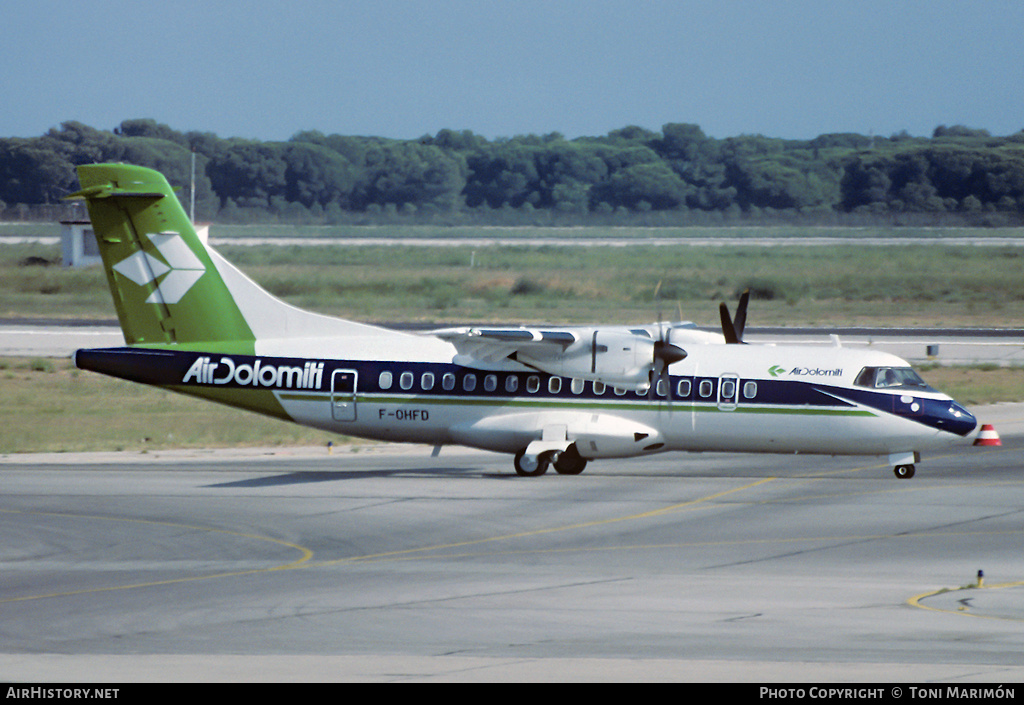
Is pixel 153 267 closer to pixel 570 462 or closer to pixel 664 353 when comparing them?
pixel 570 462

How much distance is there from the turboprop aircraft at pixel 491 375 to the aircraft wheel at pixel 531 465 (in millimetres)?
38

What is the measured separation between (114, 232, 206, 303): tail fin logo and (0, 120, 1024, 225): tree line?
122 meters

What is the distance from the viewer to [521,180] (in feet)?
616

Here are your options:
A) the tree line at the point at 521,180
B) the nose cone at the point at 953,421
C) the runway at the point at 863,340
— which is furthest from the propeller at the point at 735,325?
the tree line at the point at 521,180

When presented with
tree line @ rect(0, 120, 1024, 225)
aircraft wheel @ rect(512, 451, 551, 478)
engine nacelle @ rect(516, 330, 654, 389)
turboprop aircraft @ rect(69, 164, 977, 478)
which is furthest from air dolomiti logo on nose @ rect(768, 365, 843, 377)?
tree line @ rect(0, 120, 1024, 225)

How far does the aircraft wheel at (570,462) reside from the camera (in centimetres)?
2895

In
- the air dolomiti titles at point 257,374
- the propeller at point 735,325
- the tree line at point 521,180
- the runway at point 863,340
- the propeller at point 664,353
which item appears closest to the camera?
the propeller at point 664,353

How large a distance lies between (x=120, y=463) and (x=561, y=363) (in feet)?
37.6

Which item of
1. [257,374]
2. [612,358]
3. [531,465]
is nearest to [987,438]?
[612,358]

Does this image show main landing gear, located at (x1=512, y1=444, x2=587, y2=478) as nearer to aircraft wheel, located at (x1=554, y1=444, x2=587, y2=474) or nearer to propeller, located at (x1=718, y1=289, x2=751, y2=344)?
aircraft wheel, located at (x1=554, y1=444, x2=587, y2=474)

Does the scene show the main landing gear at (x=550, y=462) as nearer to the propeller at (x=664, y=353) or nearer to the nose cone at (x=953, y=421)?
the propeller at (x=664, y=353)

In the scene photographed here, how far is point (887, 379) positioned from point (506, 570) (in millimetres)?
12084

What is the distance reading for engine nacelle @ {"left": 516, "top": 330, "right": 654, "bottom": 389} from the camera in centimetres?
2700
